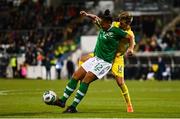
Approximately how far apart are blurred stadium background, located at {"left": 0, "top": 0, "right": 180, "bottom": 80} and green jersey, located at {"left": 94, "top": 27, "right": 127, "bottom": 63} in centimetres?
2846

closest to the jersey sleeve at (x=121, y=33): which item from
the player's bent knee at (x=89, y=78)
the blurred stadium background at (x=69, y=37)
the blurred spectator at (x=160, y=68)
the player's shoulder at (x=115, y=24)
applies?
the player's shoulder at (x=115, y=24)

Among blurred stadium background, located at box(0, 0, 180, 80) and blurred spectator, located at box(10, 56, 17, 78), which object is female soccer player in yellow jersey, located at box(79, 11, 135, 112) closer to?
blurred stadium background, located at box(0, 0, 180, 80)

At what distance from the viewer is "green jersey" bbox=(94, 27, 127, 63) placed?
1844 cm

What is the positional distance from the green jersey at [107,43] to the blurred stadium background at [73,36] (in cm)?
2846

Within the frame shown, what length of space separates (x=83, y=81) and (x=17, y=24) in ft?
129

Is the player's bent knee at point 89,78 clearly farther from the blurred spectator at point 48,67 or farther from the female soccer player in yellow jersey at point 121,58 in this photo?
the blurred spectator at point 48,67

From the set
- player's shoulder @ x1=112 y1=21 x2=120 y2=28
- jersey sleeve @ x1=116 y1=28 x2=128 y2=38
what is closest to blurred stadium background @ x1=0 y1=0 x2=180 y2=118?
player's shoulder @ x1=112 y1=21 x2=120 y2=28

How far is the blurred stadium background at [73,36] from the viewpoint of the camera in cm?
4822

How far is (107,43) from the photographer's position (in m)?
18.5

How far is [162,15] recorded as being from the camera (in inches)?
2085

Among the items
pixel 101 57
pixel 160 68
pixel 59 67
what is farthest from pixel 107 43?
pixel 59 67

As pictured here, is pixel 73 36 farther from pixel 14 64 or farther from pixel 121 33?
pixel 121 33

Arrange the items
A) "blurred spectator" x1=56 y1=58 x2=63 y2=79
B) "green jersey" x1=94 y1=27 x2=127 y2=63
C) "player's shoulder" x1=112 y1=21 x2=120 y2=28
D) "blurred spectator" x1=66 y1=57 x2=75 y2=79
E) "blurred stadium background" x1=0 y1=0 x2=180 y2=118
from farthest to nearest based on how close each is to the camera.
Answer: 1. "blurred spectator" x1=66 y1=57 x2=75 y2=79
2. "blurred spectator" x1=56 y1=58 x2=63 y2=79
3. "blurred stadium background" x1=0 y1=0 x2=180 y2=118
4. "player's shoulder" x1=112 y1=21 x2=120 y2=28
5. "green jersey" x1=94 y1=27 x2=127 y2=63

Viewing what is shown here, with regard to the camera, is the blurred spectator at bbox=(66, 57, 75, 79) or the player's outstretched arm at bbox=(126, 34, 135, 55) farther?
the blurred spectator at bbox=(66, 57, 75, 79)
